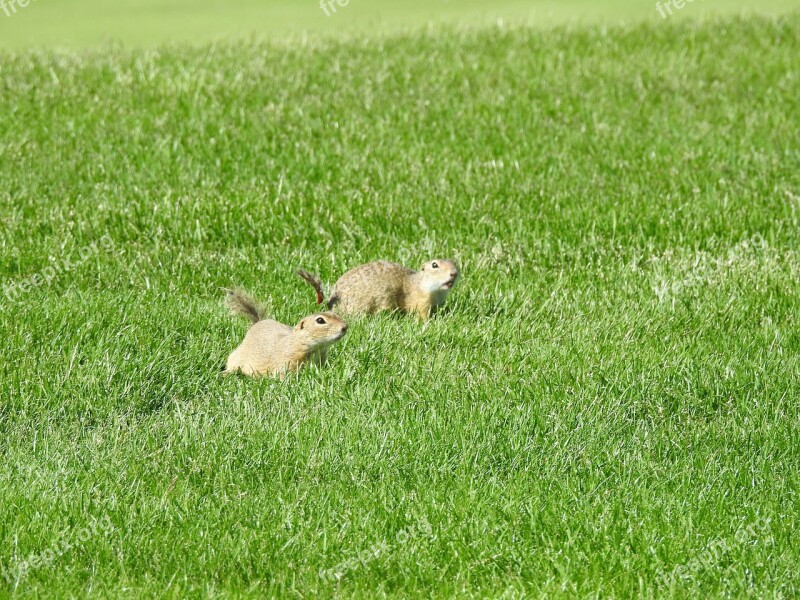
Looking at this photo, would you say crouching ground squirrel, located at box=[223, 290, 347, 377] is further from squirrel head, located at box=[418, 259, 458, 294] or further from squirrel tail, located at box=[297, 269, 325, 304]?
squirrel head, located at box=[418, 259, 458, 294]

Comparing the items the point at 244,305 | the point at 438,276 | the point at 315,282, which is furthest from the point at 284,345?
the point at 438,276

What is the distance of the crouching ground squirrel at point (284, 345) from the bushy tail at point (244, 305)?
0.39 metres

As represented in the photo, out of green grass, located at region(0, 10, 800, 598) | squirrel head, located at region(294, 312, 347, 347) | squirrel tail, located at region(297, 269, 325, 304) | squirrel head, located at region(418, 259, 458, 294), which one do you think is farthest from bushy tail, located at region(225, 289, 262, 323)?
squirrel head, located at region(418, 259, 458, 294)

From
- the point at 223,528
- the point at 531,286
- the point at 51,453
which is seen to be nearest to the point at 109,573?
the point at 223,528

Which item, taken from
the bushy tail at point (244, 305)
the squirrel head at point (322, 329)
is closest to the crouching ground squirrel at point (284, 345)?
the squirrel head at point (322, 329)

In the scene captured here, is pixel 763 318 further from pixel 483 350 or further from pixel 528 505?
pixel 528 505

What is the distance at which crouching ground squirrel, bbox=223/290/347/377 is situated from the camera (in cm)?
630

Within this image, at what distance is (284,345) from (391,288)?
119 centimetres

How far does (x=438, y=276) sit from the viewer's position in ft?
24.0

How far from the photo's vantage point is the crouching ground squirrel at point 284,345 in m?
6.30

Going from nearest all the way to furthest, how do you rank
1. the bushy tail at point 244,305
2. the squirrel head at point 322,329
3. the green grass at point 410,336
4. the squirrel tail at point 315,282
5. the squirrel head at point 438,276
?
the green grass at point 410,336 → the squirrel head at point 322,329 → the bushy tail at point 244,305 → the squirrel head at point 438,276 → the squirrel tail at point 315,282

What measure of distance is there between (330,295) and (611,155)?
14.5 ft

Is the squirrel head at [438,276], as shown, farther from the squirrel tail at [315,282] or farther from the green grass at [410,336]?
the squirrel tail at [315,282]

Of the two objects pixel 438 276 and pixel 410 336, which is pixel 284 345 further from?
pixel 438 276
